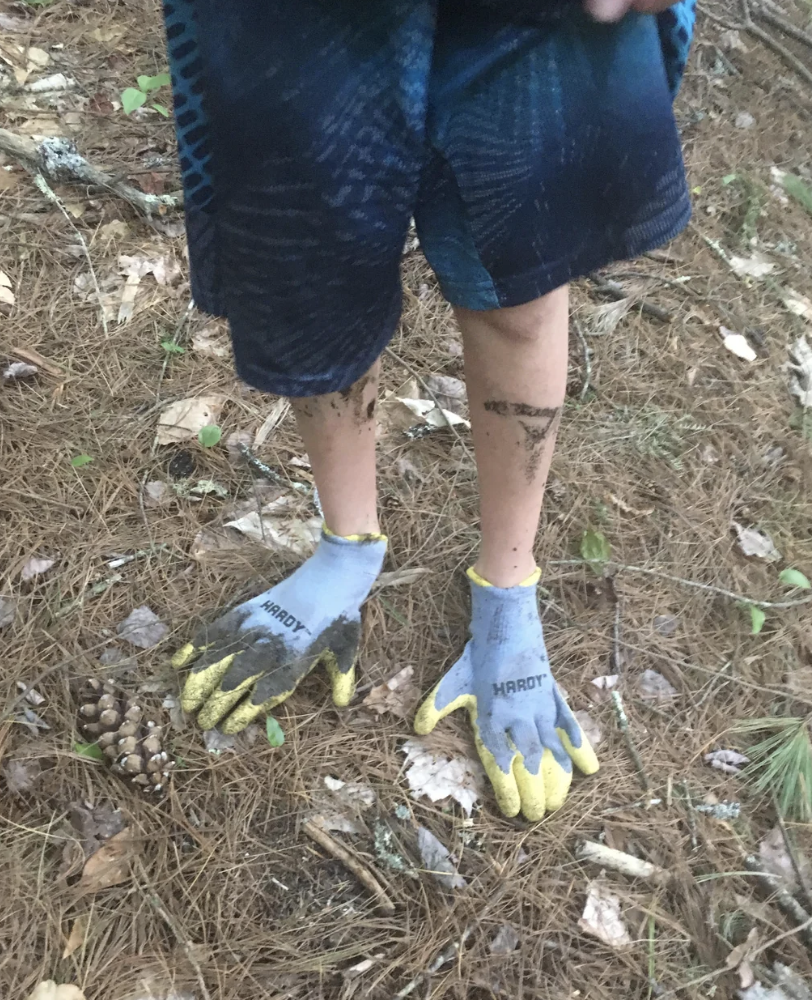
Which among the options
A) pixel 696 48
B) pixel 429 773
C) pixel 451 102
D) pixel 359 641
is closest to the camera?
pixel 451 102

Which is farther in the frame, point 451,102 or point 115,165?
point 115,165

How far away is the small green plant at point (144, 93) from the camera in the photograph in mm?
1854

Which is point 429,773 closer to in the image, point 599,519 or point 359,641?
point 359,641

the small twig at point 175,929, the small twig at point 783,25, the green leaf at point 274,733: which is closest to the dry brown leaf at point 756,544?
the green leaf at point 274,733

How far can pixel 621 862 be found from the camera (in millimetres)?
1235

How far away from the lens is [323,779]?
4.16ft

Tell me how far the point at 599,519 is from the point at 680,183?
0.94m

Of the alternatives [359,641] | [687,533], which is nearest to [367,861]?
[359,641]

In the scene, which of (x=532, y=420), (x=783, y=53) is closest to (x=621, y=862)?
(x=532, y=420)

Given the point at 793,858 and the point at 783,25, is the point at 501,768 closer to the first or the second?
the point at 793,858

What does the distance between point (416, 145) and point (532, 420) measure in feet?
1.41

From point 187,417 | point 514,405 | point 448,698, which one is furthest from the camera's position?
point 187,417

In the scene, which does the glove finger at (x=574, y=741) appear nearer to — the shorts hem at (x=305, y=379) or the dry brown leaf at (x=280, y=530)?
the dry brown leaf at (x=280, y=530)

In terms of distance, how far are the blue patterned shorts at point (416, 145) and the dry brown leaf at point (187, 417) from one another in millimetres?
846
